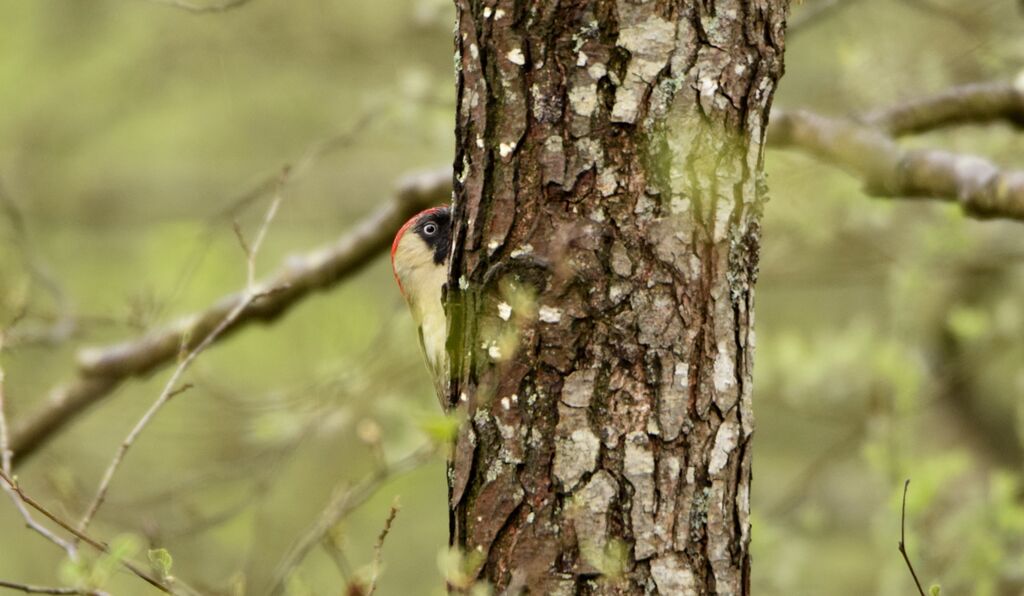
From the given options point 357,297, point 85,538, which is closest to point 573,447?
point 85,538

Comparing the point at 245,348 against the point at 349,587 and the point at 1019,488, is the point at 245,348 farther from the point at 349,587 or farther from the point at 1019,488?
the point at 349,587

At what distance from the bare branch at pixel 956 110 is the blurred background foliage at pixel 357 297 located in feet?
1.09

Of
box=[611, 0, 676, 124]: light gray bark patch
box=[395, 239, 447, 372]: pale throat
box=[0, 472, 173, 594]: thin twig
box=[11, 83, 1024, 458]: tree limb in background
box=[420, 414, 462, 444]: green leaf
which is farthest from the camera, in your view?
box=[395, 239, 447, 372]: pale throat

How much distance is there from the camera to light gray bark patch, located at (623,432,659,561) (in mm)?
1999

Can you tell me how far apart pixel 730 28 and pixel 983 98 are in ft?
6.76

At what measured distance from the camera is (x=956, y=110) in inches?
151

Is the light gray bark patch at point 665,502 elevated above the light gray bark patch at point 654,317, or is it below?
below

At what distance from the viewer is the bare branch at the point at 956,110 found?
3660 millimetres

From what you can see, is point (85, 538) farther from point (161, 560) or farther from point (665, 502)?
point (665, 502)

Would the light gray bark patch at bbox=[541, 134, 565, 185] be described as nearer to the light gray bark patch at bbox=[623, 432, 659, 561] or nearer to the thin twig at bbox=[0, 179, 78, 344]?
the light gray bark patch at bbox=[623, 432, 659, 561]

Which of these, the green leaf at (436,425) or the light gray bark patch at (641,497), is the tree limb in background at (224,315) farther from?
the green leaf at (436,425)

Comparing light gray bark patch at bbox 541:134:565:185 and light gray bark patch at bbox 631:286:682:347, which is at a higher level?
light gray bark patch at bbox 541:134:565:185

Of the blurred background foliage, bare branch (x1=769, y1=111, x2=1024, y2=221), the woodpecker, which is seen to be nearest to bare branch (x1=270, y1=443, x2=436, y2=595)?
the blurred background foliage

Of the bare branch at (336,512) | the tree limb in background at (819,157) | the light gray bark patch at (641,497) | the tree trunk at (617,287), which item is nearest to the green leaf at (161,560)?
the bare branch at (336,512)
